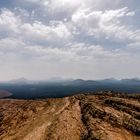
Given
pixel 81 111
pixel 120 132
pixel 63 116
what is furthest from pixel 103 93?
pixel 120 132

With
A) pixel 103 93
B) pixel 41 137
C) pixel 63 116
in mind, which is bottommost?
pixel 41 137

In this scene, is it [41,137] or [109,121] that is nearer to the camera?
[41,137]

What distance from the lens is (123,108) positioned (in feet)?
178

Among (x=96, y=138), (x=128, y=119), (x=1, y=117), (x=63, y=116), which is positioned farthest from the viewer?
(x=1, y=117)

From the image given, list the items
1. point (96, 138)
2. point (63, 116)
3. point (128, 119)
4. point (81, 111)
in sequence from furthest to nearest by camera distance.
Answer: point (81, 111) < point (63, 116) < point (128, 119) < point (96, 138)

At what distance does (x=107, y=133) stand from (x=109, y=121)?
680cm

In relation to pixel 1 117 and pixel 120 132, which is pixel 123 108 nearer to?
pixel 120 132

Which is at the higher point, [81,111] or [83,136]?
[81,111]

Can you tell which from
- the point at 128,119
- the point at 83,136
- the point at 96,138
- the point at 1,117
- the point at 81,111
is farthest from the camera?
the point at 1,117

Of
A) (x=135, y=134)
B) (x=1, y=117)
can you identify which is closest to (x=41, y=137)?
(x=135, y=134)

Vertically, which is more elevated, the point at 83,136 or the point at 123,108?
the point at 123,108

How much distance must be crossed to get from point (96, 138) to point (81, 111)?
18104 mm

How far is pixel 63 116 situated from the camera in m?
53.0

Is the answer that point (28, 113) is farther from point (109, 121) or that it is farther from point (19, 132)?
point (109, 121)
